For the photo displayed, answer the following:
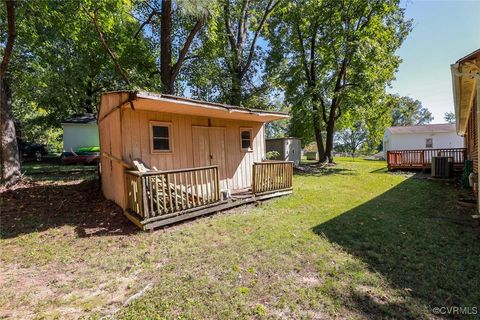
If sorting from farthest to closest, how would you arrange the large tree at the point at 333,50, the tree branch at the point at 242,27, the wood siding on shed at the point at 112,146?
the tree branch at the point at 242,27 < the large tree at the point at 333,50 < the wood siding on shed at the point at 112,146

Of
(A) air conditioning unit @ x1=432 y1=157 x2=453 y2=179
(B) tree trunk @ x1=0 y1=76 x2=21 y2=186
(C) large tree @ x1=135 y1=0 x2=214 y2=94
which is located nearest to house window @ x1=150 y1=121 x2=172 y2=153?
(C) large tree @ x1=135 y1=0 x2=214 y2=94

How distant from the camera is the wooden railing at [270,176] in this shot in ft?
23.2

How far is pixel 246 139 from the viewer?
8484mm

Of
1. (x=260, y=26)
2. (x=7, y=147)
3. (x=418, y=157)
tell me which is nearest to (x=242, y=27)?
(x=260, y=26)

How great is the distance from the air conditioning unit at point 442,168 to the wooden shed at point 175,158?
8.25 m

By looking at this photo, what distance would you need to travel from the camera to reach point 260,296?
9.22 feet

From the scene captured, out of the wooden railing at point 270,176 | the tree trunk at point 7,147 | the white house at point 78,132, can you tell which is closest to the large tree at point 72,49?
the tree trunk at point 7,147

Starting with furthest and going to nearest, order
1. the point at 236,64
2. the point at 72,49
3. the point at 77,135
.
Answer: the point at 77,135, the point at 236,64, the point at 72,49

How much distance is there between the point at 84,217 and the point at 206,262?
3994 millimetres

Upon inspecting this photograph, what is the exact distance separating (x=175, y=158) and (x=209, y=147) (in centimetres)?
120

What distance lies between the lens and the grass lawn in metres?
2.64

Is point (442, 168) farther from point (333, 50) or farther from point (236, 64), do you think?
point (236, 64)

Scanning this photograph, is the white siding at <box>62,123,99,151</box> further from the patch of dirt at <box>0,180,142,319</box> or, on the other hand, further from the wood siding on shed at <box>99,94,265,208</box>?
the wood siding on shed at <box>99,94,265,208</box>

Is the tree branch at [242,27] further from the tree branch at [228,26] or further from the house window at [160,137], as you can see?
the house window at [160,137]
